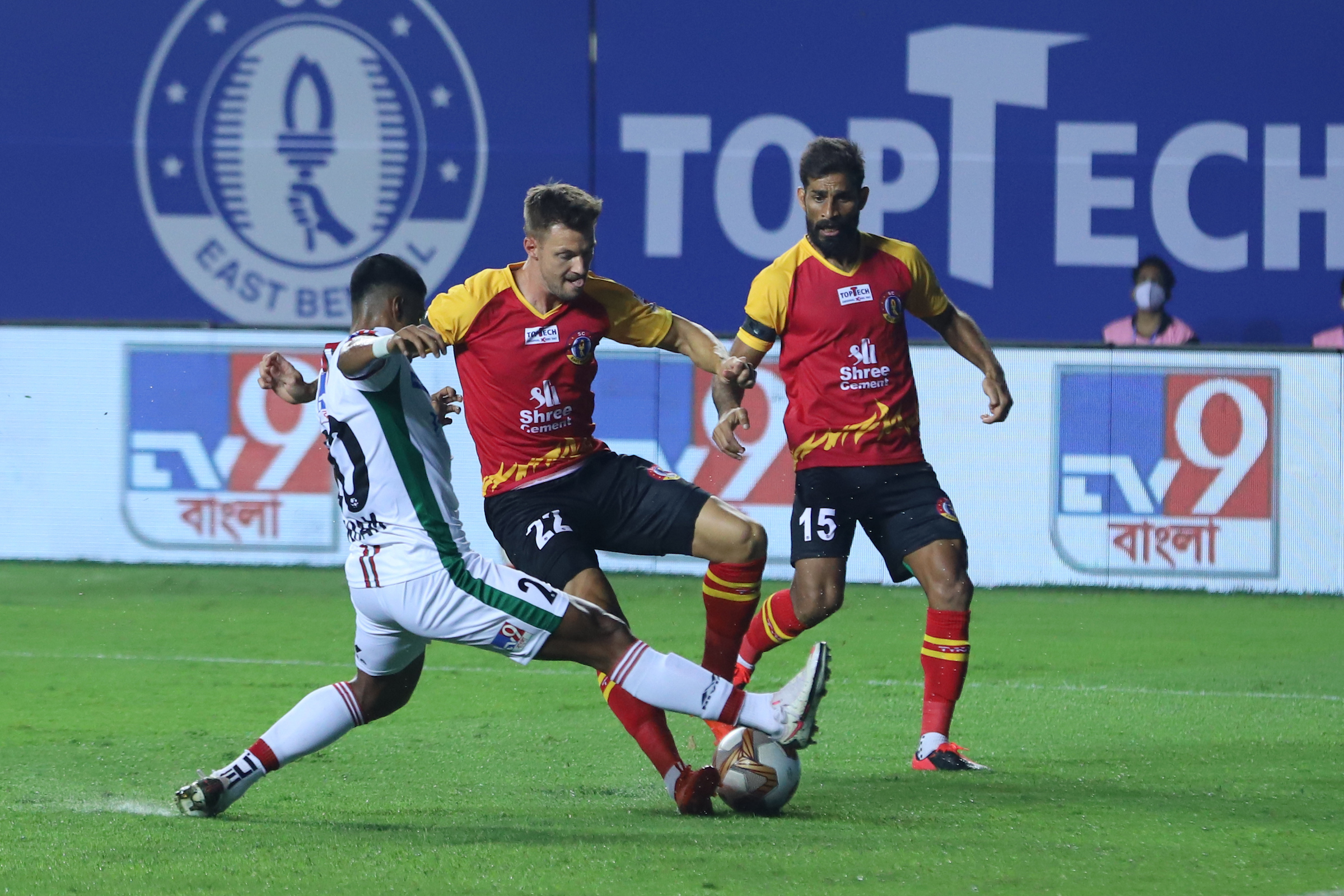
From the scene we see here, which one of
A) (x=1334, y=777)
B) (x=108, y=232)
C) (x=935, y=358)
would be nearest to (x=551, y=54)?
(x=108, y=232)

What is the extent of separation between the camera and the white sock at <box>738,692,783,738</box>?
4.66m

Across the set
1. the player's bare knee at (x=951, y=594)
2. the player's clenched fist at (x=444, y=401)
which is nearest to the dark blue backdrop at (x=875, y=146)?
the player's bare knee at (x=951, y=594)

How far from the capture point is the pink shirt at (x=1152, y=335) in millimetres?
12703

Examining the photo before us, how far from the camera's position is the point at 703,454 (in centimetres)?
1183

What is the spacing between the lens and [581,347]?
5668mm

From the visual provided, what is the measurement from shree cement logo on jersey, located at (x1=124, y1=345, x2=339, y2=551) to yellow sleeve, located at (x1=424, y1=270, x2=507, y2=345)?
20.7 ft

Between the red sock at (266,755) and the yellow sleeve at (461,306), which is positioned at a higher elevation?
the yellow sleeve at (461,306)

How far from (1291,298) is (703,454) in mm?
5832

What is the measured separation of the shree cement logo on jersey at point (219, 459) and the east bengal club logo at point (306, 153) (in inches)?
116

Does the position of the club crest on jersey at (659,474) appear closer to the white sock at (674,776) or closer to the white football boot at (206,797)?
the white sock at (674,776)

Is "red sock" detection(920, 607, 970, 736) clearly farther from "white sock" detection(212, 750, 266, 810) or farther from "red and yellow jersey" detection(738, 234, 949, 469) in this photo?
"white sock" detection(212, 750, 266, 810)

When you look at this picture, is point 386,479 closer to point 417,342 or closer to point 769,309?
point 417,342

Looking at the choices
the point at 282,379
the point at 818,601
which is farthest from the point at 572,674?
the point at 282,379

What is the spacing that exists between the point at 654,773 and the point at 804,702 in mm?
1473
